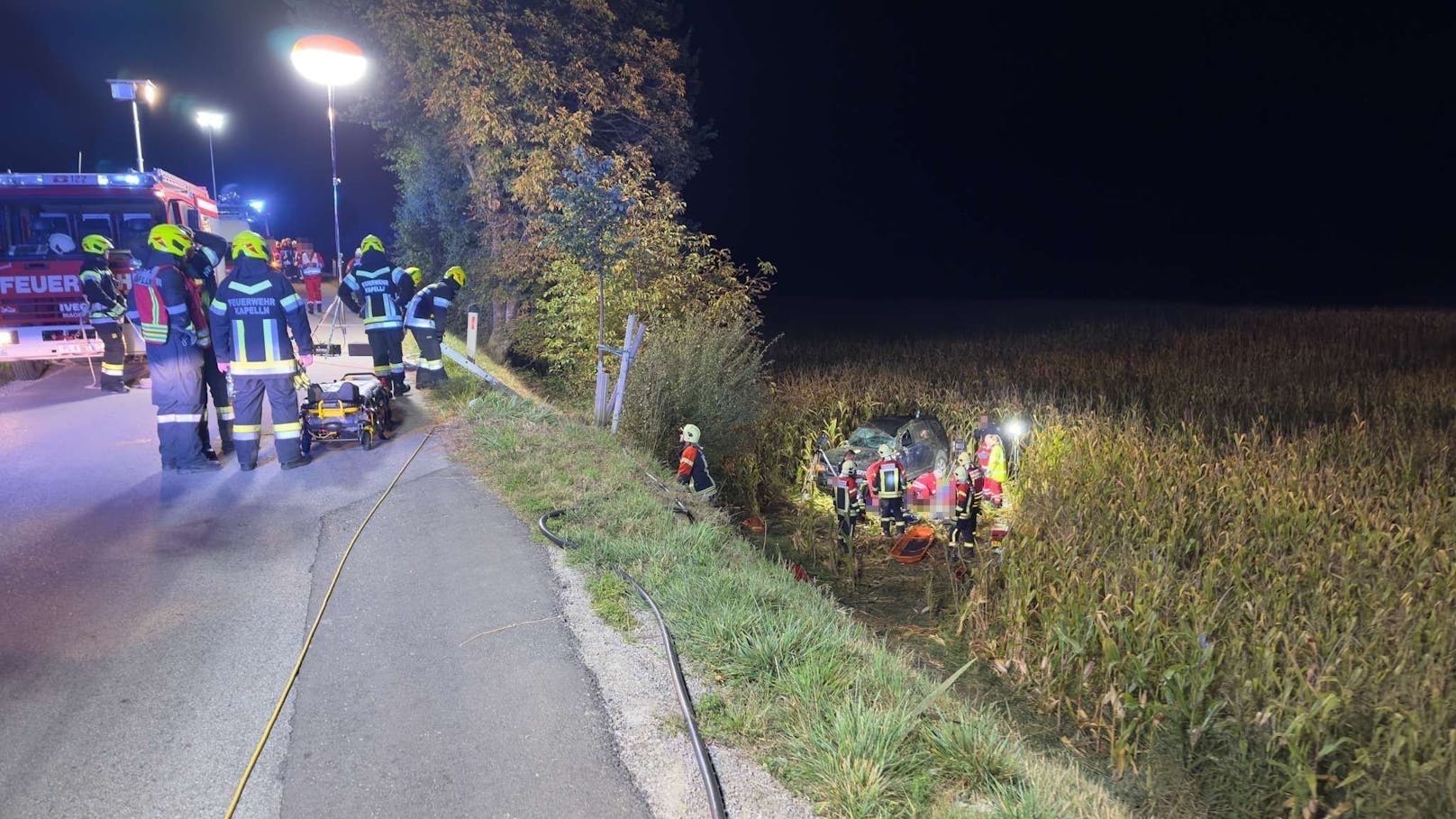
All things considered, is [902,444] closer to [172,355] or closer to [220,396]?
[220,396]

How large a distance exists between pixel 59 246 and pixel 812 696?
13106 millimetres

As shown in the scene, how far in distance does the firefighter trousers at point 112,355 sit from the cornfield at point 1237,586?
8.36 metres

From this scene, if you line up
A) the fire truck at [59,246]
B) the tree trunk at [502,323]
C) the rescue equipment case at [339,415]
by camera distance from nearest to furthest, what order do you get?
1. the rescue equipment case at [339,415]
2. the fire truck at [59,246]
3. the tree trunk at [502,323]

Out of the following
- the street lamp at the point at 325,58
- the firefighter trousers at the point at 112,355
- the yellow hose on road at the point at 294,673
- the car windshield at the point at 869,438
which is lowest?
the yellow hose on road at the point at 294,673

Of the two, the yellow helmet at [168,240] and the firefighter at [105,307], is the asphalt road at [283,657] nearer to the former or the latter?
the yellow helmet at [168,240]

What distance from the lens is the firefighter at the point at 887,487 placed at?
8.40 meters

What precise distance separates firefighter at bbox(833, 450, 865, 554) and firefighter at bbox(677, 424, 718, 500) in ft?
4.18

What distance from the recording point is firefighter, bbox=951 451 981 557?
791cm

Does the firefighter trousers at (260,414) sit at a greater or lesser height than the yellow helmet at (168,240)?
lesser

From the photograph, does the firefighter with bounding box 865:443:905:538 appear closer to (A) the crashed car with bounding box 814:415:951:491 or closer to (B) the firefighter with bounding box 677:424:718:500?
(A) the crashed car with bounding box 814:415:951:491

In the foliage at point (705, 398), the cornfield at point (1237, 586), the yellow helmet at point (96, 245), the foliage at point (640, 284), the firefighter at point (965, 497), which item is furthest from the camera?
the foliage at point (640, 284)

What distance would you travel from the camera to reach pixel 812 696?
3.72 meters

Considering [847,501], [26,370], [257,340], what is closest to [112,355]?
[26,370]

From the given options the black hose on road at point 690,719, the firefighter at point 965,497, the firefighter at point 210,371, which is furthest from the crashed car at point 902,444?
the firefighter at point 210,371
